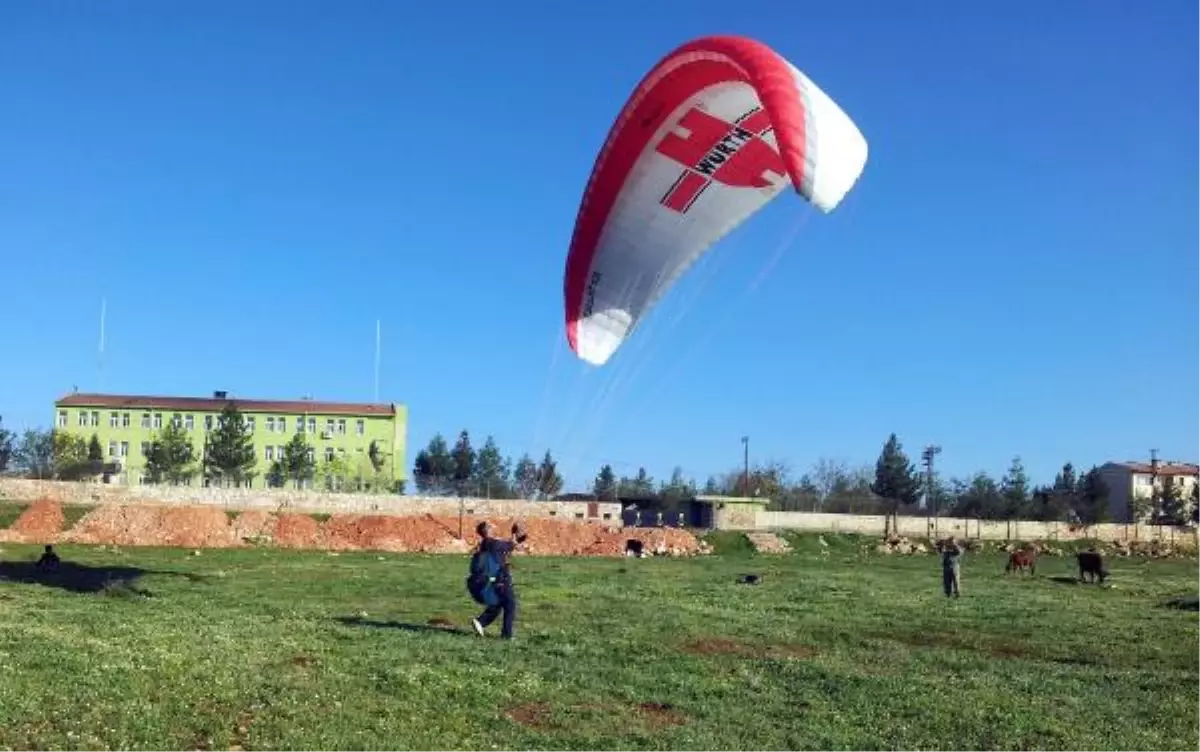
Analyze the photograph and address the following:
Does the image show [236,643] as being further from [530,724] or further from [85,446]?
[85,446]

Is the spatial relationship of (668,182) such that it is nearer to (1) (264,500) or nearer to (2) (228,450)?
(1) (264,500)

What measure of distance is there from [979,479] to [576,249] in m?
133

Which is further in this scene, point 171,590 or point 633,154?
point 171,590

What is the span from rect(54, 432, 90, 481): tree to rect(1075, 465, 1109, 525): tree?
9252 centimetres

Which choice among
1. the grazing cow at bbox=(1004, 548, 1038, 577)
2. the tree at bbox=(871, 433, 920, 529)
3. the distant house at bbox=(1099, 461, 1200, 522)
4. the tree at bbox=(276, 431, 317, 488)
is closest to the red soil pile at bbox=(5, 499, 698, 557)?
the grazing cow at bbox=(1004, 548, 1038, 577)

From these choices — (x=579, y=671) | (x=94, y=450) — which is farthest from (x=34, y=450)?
(x=579, y=671)

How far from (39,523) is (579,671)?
4354 cm

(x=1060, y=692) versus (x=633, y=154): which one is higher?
(x=633, y=154)

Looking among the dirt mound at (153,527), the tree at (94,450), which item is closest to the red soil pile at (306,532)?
the dirt mound at (153,527)

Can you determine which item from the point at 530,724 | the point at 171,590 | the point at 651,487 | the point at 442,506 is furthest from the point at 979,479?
the point at 530,724

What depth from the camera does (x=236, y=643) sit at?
15.0 m

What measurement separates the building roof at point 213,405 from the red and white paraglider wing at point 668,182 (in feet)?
301

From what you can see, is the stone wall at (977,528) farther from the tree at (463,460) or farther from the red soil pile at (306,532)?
the tree at (463,460)

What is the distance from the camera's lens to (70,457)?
9506 cm
